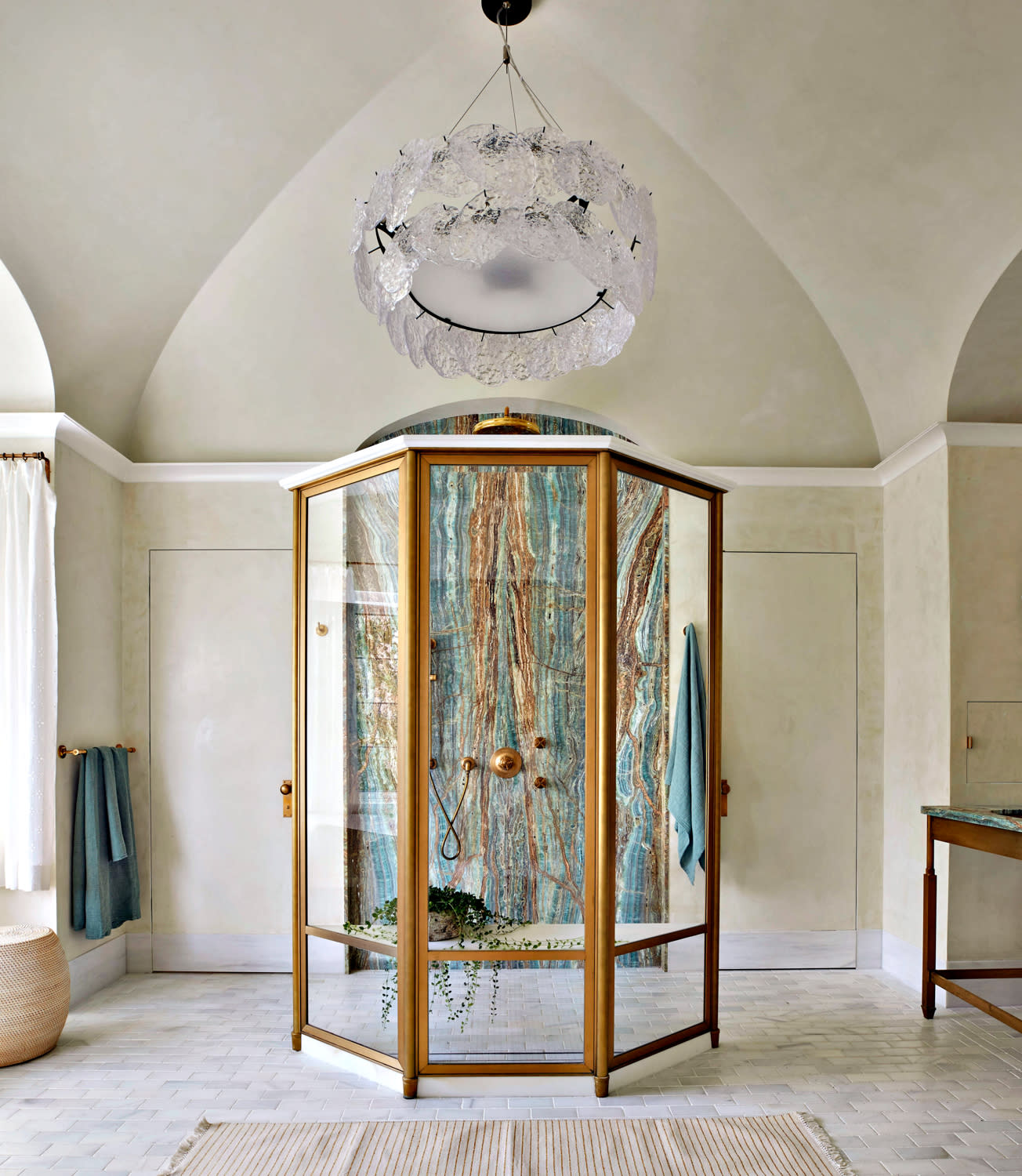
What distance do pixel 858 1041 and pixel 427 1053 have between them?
1675mm

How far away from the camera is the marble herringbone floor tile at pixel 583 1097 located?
2693mm

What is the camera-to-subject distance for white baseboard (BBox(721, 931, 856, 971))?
433cm

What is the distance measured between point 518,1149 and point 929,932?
2.05 m

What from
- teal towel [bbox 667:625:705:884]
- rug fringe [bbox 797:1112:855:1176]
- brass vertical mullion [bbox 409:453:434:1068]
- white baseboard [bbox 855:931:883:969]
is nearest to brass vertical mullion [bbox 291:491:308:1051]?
brass vertical mullion [bbox 409:453:434:1068]

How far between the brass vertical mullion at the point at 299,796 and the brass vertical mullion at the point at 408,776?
505 millimetres

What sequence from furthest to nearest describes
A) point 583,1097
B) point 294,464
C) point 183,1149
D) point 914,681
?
1. point 294,464
2. point 914,681
3. point 583,1097
4. point 183,1149

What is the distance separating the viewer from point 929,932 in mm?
3762

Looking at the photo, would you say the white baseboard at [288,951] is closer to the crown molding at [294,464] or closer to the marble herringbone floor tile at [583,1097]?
the marble herringbone floor tile at [583,1097]

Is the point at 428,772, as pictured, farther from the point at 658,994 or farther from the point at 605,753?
the point at 658,994

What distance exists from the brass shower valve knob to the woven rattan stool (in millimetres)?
1755

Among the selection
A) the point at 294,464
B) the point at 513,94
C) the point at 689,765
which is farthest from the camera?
the point at 294,464

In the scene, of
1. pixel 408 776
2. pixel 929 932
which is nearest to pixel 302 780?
pixel 408 776

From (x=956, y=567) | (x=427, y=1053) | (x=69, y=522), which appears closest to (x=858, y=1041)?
(x=427, y=1053)

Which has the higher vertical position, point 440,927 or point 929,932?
point 440,927
